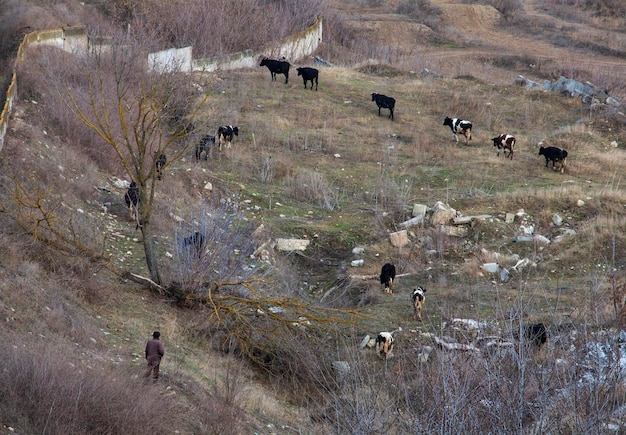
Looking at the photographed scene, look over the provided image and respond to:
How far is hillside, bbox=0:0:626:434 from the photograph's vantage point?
8.32m

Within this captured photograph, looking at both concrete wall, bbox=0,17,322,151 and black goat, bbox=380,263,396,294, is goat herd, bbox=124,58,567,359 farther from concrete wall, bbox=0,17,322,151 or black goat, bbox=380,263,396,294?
concrete wall, bbox=0,17,322,151

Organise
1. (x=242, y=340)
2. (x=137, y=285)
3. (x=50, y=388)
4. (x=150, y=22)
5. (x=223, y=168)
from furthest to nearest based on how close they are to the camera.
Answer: (x=150, y=22)
(x=223, y=168)
(x=137, y=285)
(x=242, y=340)
(x=50, y=388)

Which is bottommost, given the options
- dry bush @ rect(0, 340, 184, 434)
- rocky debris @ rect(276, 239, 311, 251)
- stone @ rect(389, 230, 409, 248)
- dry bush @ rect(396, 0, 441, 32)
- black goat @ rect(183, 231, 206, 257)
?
dry bush @ rect(396, 0, 441, 32)

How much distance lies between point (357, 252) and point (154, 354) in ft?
26.9

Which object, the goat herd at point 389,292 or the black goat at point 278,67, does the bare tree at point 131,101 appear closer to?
the goat herd at point 389,292

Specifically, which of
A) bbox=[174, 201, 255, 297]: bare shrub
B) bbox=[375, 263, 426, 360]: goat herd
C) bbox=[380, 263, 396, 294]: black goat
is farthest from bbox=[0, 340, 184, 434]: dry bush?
bbox=[380, 263, 396, 294]: black goat

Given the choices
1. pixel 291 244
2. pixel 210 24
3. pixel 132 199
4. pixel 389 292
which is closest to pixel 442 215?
pixel 291 244

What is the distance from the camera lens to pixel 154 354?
1023 cm

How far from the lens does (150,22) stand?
116 ft

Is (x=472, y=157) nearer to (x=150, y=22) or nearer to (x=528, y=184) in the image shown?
(x=528, y=184)

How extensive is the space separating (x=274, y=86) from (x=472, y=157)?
8290 millimetres

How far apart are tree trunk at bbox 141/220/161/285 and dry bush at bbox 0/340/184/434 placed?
3593mm

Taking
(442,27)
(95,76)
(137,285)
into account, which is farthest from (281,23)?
(137,285)

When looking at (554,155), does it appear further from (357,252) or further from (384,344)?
(384,344)
